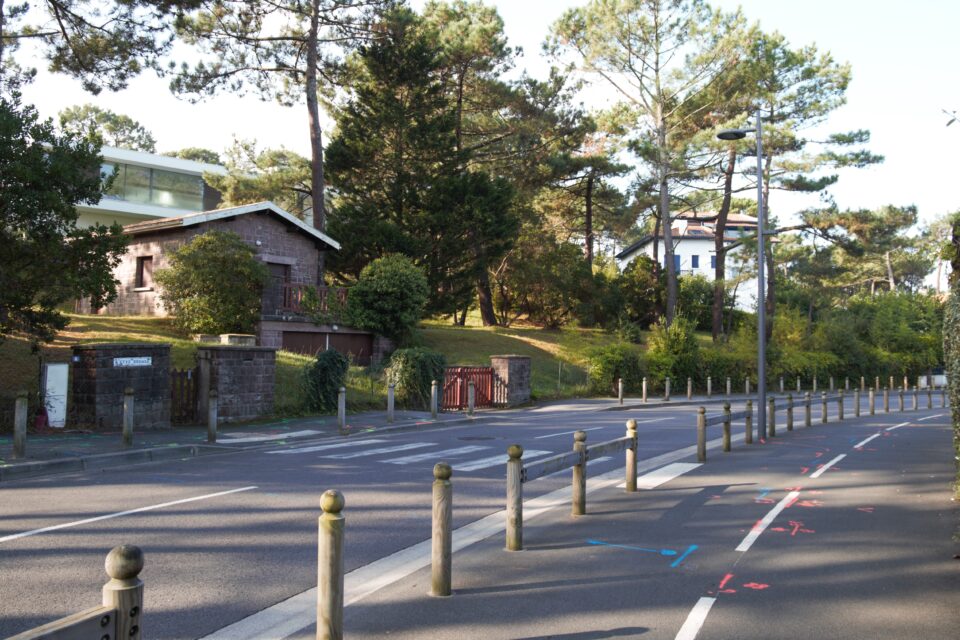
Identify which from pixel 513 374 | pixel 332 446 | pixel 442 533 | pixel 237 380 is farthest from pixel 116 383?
pixel 513 374

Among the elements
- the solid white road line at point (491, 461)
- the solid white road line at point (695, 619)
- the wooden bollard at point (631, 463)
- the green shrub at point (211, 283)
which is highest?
the green shrub at point (211, 283)

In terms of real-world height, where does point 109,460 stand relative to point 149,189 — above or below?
below

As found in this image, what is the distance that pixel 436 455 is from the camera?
13453mm

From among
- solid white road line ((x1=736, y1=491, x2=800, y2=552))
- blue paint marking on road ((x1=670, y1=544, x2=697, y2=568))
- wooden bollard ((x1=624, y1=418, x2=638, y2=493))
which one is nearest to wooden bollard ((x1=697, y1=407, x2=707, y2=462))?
solid white road line ((x1=736, y1=491, x2=800, y2=552))

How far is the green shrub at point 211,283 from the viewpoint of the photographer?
2433cm

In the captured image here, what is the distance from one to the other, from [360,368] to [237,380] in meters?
7.18

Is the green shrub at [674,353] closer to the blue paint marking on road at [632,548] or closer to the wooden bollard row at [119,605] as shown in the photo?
the blue paint marking on road at [632,548]

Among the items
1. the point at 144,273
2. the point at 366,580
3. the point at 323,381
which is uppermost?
the point at 144,273

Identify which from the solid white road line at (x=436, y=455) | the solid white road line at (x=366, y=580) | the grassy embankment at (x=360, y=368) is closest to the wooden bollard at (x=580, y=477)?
the solid white road line at (x=366, y=580)

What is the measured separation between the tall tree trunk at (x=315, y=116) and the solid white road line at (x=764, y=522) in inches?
1022

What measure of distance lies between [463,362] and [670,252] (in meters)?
17.8

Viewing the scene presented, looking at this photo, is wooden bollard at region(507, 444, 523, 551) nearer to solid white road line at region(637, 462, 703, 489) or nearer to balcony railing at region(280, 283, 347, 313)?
solid white road line at region(637, 462, 703, 489)

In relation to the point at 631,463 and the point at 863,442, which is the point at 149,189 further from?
the point at 631,463

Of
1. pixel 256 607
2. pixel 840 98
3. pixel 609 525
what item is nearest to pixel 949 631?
pixel 609 525
